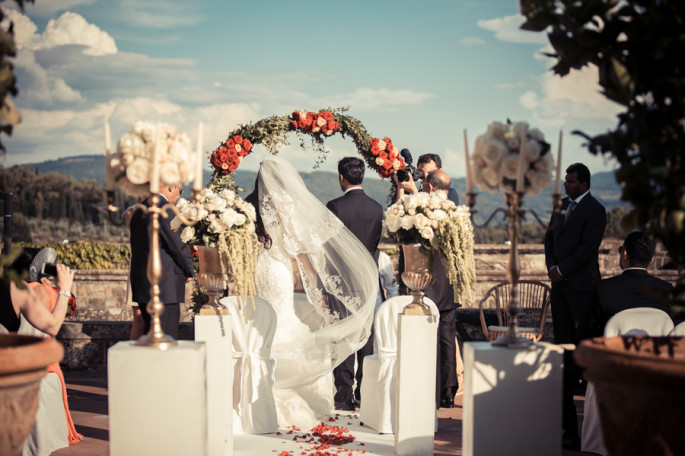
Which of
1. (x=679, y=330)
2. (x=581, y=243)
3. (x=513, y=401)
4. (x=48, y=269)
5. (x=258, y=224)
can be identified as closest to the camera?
(x=513, y=401)

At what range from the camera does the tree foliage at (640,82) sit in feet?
9.04

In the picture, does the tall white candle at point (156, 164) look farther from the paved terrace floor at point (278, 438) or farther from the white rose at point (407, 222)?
the paved terrace floor at point (278, 438)

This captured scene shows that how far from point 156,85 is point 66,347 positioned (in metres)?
34.1

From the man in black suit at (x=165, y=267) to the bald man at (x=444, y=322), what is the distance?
2.24 meters

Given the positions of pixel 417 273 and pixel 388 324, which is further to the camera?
pixel 388 324

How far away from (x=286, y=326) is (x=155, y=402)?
116 inches

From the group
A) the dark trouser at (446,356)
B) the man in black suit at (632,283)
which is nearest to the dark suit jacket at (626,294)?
the man in black suit at (632,283)

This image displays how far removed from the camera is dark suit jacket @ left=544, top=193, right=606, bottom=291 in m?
5.89

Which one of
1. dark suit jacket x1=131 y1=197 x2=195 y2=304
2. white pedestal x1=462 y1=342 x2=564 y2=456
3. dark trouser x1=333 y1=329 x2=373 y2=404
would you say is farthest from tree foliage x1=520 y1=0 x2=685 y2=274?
dark trouser x1=333 y1=329 x2=373 y2=404

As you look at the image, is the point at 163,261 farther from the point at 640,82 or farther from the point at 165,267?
the point at 640,82

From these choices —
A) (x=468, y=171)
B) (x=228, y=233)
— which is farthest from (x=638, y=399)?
(x=228, y=233)

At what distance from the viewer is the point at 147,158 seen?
139 inches

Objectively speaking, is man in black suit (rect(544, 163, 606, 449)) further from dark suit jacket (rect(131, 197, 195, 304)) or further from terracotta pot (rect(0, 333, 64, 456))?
terracotta pot (rect(0, 333, 64, 456))

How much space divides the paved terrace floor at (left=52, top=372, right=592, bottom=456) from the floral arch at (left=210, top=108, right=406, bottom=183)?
2.63 m
